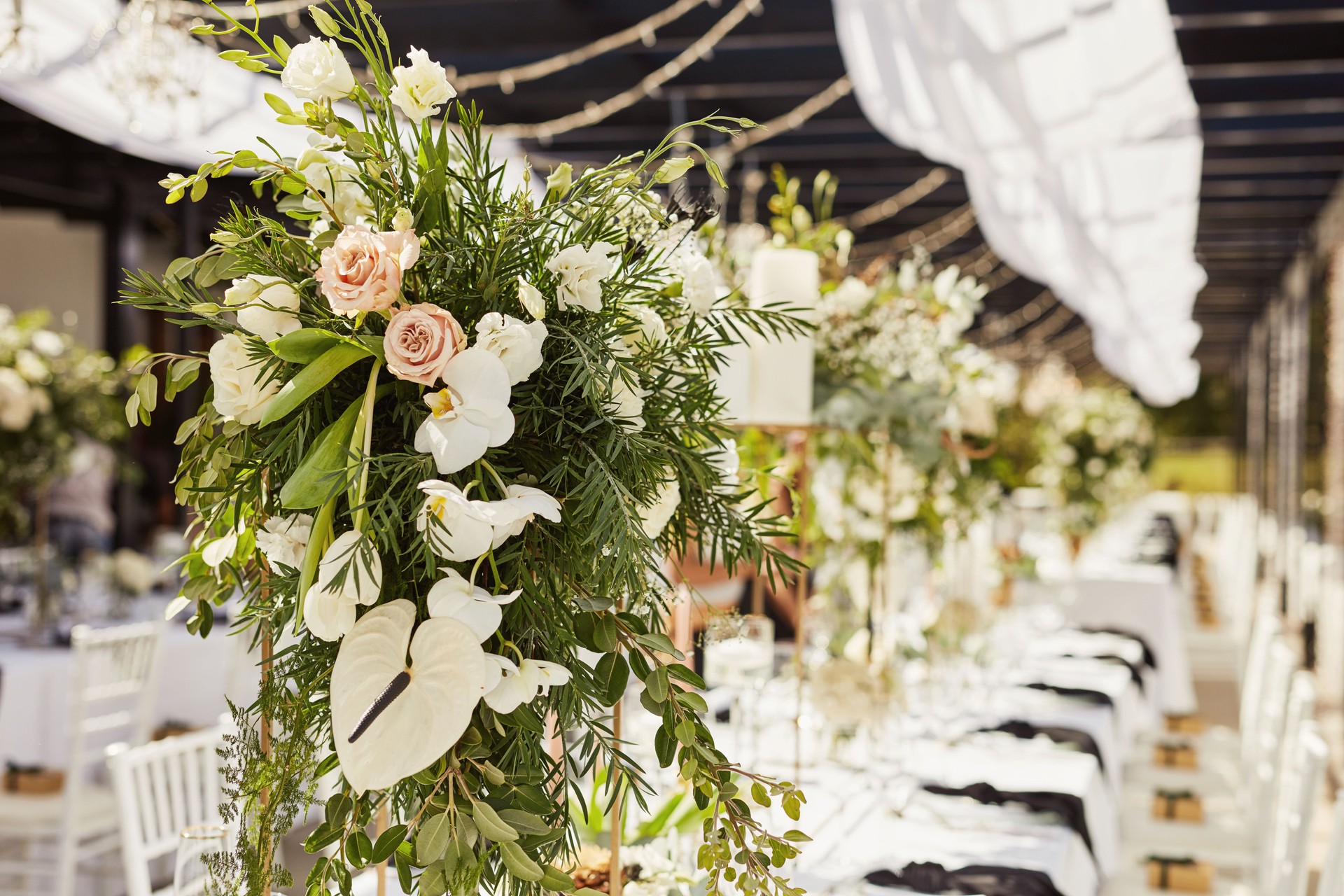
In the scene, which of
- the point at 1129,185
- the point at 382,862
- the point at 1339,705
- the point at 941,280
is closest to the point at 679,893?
the point at 382,862

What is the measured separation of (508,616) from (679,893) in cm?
64

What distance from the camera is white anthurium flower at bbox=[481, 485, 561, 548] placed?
984 mm

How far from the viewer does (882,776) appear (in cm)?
215

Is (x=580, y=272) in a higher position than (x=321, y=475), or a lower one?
higher

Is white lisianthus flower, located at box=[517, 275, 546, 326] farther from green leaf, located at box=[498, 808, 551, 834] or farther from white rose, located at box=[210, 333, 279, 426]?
green leaf, located at box=[498, 808, 551, 834]

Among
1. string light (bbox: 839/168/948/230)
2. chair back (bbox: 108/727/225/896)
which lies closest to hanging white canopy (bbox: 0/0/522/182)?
chair back (bbox: 108/727/225/896)

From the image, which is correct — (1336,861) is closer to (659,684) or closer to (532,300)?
(659,684)

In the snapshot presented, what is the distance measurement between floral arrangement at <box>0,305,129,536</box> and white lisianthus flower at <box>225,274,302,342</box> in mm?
3488

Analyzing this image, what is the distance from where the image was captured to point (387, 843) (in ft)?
3.47

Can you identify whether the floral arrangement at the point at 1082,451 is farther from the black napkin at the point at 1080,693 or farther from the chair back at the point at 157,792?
the chair back at the point at 157,792

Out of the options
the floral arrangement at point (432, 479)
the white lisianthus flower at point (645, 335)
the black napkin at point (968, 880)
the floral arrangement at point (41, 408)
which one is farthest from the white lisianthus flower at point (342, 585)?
the floral arrangement at point (41, 408)

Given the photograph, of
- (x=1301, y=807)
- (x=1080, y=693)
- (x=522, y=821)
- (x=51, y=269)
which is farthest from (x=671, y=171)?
(x=51, y=269)

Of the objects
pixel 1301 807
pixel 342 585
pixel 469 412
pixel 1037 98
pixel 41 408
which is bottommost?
pixel 1301 807

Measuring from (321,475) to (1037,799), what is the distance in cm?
181
